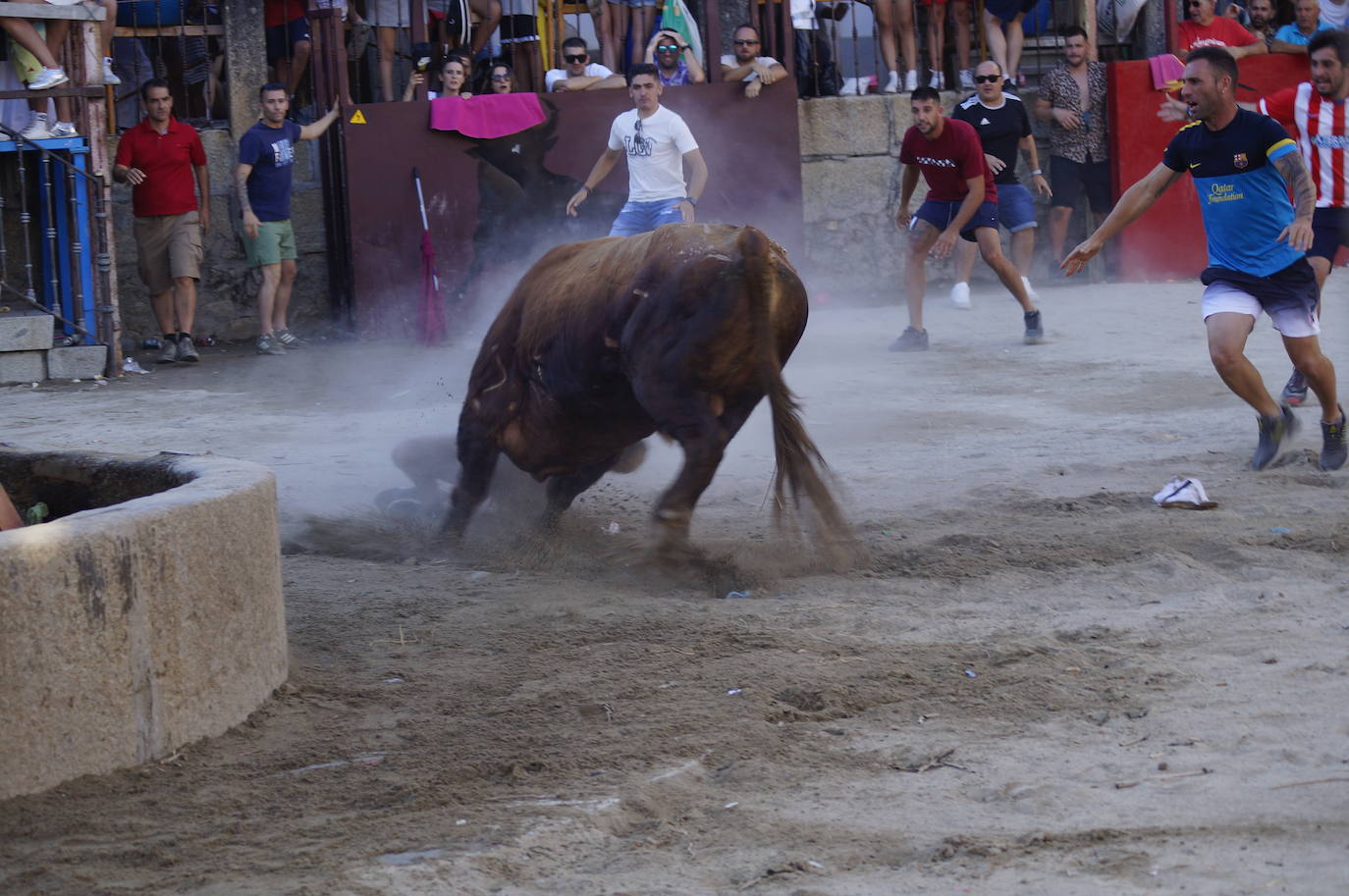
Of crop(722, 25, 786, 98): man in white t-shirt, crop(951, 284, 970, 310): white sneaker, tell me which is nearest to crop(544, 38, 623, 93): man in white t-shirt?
crop(722, 25, 786, 98): man in white t-shirt

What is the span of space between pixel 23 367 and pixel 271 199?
235cm

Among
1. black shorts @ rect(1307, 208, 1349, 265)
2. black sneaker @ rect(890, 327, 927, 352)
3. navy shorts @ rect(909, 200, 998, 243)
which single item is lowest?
black sneaker @ rect(890, 327, 927, 352)

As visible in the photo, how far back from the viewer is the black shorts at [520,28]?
12820mm

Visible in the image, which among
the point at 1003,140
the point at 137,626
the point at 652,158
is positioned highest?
the point at 1003,140

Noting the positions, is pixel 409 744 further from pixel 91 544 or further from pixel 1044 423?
pixel 1044 423

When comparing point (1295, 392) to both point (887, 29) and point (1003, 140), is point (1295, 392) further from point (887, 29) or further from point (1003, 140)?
point (887, 29)

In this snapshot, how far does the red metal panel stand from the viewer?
12055 mm

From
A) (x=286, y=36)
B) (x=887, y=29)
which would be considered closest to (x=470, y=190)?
(x=286, y=36)

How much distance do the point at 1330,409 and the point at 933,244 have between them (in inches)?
166

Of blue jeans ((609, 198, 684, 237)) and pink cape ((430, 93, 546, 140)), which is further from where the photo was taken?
pink cape ((430, 93, 546, 140))

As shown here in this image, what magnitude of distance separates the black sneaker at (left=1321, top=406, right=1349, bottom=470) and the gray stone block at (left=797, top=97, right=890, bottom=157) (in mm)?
7576

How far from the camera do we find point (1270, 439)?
20.9 ft

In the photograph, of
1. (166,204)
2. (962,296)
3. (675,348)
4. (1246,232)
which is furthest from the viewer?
(962,296)

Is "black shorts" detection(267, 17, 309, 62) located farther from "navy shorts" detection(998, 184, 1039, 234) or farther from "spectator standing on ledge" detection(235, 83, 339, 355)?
"navy shorts" detection(998, 184, 1039, 234)
